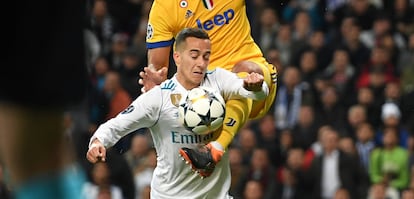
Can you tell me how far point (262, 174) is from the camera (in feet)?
38.8

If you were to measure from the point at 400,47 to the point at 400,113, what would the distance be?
163 cm

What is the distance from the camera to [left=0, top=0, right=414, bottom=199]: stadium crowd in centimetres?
1162

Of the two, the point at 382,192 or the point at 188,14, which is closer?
the point at 188,14

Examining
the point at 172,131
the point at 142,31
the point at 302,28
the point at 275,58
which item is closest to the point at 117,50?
the point at 142,31

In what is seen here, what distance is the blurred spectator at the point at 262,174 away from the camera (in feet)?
38.5

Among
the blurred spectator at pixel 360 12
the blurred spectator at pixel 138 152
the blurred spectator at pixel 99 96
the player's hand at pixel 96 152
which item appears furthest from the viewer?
the blurred spectator at pixel 360 12

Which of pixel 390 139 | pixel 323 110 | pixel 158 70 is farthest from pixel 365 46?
pixel 158 70

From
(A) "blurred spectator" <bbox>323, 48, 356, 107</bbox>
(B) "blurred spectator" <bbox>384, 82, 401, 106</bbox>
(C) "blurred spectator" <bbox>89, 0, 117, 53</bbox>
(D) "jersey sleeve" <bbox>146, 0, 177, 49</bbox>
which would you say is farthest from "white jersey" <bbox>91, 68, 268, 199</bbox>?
(C) "blurred spectator" <bbox>89, 0, 117, 53</bbox>

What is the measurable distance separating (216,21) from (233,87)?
83cm

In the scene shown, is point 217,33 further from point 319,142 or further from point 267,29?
point 267,29

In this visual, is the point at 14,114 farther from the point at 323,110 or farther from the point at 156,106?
the point at 323,110

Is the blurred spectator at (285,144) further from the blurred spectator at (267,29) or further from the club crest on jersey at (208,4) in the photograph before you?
the club crest on jersey at (208,4)

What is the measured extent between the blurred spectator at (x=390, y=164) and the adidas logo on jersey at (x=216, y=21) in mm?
6279

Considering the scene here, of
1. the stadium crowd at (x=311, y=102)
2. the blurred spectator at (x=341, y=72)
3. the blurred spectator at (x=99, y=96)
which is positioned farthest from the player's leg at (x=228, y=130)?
the blurred spectator at (x=99, y=96)
